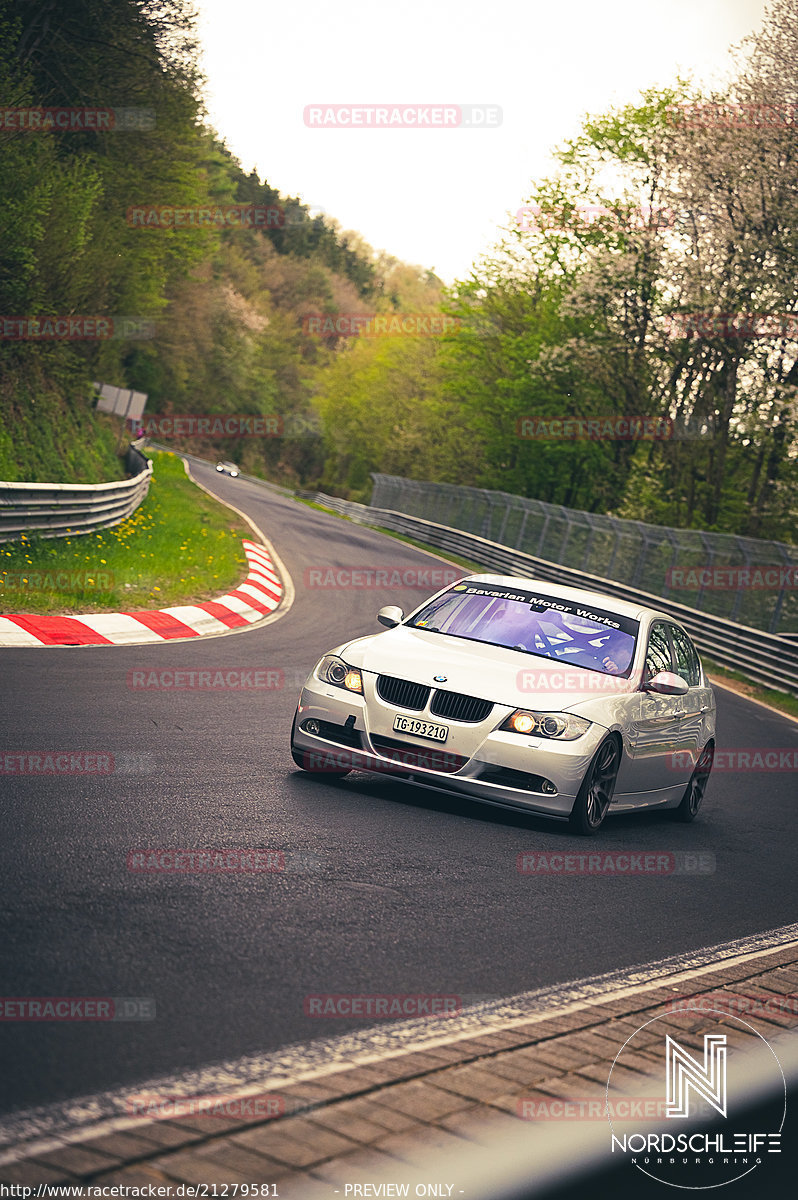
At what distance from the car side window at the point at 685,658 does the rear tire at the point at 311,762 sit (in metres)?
2.99

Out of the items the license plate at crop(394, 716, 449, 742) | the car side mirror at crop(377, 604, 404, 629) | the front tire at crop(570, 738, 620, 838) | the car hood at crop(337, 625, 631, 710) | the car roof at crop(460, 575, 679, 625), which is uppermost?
the car roof at crop(460, 575, 679, 625)

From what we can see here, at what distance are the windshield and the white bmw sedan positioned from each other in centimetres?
1

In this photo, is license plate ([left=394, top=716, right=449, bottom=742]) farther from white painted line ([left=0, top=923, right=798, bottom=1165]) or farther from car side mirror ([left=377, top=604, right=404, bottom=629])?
white painted line ([left=0, top=923, right=798, bottom=1165])

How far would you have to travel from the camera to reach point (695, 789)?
10.3 meters

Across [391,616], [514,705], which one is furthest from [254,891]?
[391,616]

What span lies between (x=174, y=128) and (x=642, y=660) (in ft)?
101

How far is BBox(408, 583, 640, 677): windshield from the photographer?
9062mm

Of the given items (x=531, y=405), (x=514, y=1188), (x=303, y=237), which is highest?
(x=303, y=237)

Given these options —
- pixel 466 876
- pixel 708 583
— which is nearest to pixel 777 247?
pixel 708 583

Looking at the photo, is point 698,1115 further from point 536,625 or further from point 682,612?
point 682,612

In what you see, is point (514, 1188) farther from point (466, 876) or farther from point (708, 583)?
point (708, 583)

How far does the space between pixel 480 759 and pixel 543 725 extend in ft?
1.50

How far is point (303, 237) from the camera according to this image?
151 meters

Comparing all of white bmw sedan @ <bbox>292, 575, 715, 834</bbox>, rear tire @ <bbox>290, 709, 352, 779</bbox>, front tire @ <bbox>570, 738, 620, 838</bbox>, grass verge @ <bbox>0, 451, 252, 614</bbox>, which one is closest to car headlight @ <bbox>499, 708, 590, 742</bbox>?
white bmw sedan @ <bbox>292, 575, 715, 834</bbox>
